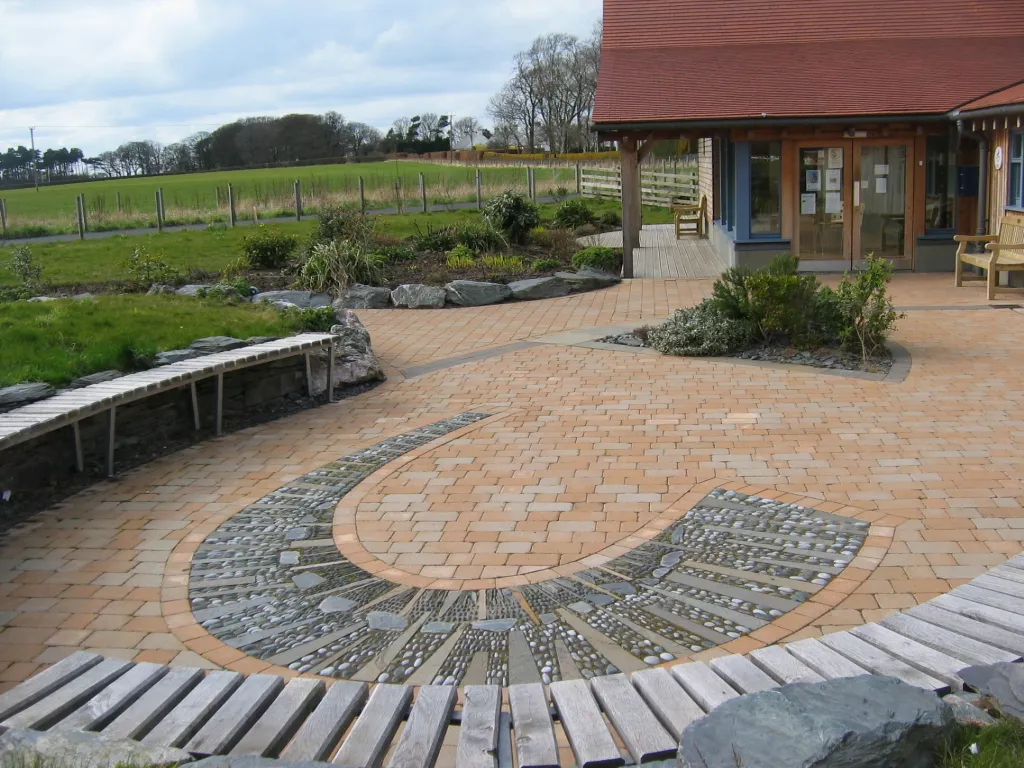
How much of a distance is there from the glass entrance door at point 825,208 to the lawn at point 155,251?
6.98m

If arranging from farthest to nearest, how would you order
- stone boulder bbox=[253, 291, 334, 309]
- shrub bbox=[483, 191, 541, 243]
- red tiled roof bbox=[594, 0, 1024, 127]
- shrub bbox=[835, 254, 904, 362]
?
shrub bbox=[483, 191, 541, 243], red tiled roof bbox=[594, 0, 1024, 127], stone boulder bbox=[253, 291, 334, 309], shrub bbox=[835, 254, 904, 362]

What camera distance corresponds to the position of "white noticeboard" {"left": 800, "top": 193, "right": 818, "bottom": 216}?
16.7 m

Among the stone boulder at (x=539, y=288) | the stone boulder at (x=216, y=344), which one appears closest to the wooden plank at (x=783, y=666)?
the stone boulder at (x=216, y=344)

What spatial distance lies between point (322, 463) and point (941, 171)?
526 inches

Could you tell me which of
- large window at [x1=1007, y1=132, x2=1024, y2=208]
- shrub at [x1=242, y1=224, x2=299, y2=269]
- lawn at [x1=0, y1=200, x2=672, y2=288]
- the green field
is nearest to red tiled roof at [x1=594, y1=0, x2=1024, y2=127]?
large window at [x1=1007, y1=132, x2=1024, y2=208]

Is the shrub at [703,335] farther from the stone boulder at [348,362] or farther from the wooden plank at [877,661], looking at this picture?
the wooden plank at [877,661]

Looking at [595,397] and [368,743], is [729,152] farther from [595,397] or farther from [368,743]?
[368,743]

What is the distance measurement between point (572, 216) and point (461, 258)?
7.90 meters

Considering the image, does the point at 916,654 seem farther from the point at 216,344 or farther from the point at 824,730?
the point at 216,344

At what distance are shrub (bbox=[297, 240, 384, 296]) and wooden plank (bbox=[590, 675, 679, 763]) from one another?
39.4 feet

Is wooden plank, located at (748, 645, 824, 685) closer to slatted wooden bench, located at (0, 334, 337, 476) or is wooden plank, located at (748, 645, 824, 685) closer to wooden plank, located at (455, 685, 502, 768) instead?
wooden plank, located at (455, 685, 502, 768)

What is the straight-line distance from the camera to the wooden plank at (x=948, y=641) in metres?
3.62

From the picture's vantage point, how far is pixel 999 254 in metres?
13.6

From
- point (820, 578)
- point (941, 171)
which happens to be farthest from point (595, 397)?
point (941, 171)
